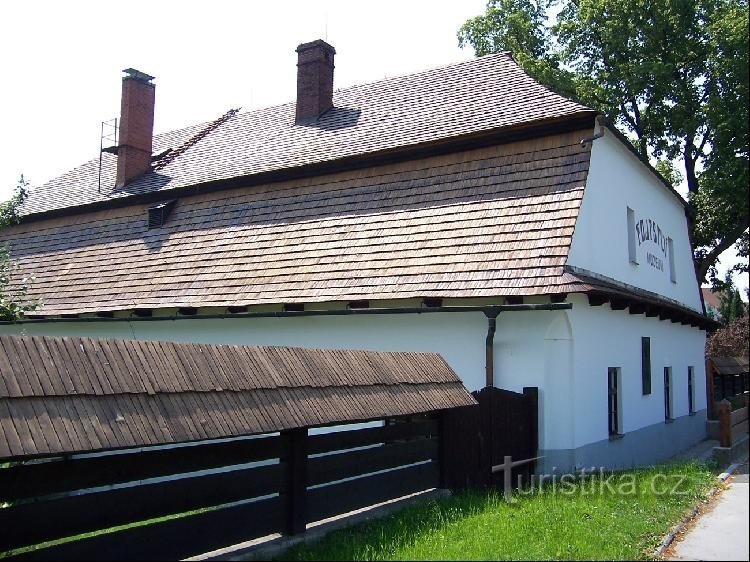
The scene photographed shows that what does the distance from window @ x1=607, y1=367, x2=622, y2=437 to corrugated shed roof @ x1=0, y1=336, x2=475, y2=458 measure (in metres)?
5.89

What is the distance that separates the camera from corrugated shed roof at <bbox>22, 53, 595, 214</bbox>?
13.4 m

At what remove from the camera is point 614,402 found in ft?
40.7

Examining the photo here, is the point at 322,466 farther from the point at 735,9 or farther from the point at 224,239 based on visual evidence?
the point at 224,239

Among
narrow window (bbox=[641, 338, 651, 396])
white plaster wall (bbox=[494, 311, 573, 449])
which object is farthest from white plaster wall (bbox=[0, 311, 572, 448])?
narrow window (bbox=[641, 338, 651, 396])

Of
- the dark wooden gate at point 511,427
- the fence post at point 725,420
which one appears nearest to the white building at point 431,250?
the dark wooden gate at point 511,427

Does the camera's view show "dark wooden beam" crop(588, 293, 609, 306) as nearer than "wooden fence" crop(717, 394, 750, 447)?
Result: Yes

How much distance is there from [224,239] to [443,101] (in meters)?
5.33

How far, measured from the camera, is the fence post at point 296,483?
6.42 m

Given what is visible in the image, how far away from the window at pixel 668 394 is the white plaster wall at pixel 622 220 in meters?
1.70

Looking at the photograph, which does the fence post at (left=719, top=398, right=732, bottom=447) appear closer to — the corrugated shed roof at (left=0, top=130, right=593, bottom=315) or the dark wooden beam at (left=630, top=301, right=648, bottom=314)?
the dark wooden beam at (left=630, top=301, right=648, bottom=314)

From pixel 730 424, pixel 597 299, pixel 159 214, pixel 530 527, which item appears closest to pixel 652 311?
pixel 730 424

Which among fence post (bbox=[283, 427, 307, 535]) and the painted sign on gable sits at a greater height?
the painted sign on gable

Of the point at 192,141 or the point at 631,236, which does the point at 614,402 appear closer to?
the point at 631,236

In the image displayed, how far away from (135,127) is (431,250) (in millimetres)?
11688
